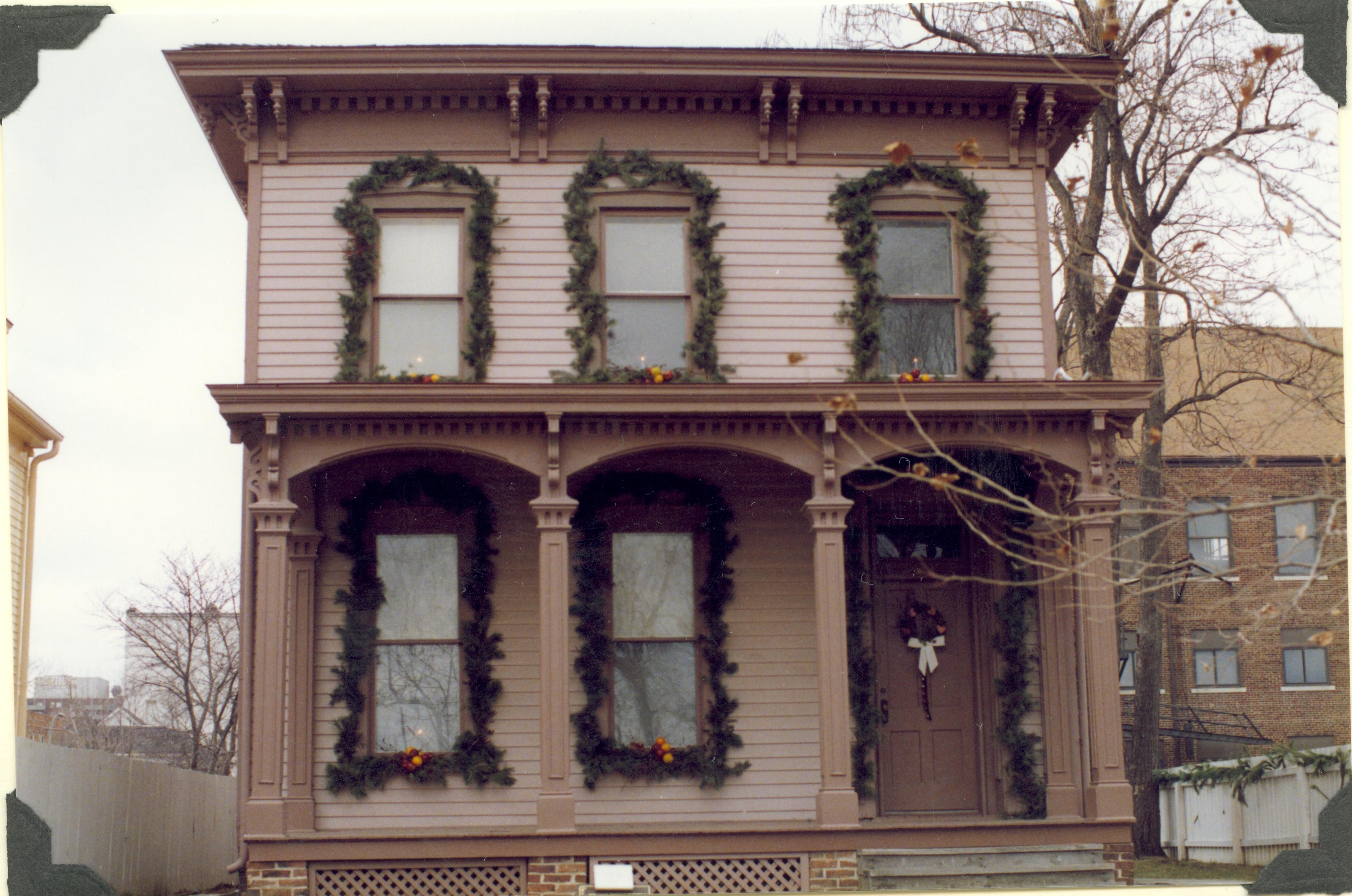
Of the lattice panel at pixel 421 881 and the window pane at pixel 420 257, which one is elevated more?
the window pane at pixel 420 257

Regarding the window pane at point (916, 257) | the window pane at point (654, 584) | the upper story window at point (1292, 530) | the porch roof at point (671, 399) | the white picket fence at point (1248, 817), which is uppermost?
the window pane at point (916, 257)

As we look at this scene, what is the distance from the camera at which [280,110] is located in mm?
12234

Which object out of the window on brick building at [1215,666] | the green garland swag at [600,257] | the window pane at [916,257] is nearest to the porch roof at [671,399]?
the green garland swag at [600,257]

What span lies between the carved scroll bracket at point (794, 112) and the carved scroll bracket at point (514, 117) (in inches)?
93.1

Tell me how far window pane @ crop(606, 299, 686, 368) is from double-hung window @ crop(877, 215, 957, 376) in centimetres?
178

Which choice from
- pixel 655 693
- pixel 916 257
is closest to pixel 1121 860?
pixel 655 693

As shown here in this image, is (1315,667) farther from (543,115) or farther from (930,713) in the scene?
(543,115)

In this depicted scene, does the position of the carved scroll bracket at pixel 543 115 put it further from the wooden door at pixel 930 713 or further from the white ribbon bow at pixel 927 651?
the white ribbon bow at pixel 927 651

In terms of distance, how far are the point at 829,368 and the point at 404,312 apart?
3.72m

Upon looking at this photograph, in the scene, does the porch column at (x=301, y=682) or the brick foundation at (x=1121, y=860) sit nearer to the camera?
the brick foundation at (x=1121, y=860)

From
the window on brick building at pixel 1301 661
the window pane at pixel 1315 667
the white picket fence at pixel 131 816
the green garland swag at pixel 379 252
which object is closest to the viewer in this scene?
the white picket fence at pixel 131 816

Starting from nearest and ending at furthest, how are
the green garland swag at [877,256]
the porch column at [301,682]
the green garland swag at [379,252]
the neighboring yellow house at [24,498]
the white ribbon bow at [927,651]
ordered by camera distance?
1. the porch column at [301,682]
2. the green garland swag at [379,252]
3. the green garland swag at [877,256]
4. the white ribbon bow at [927,651]
5. the neighboring yellow house at [24,498]

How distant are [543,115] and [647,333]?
6.87 ft

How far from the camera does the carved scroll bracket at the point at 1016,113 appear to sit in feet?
41.1
